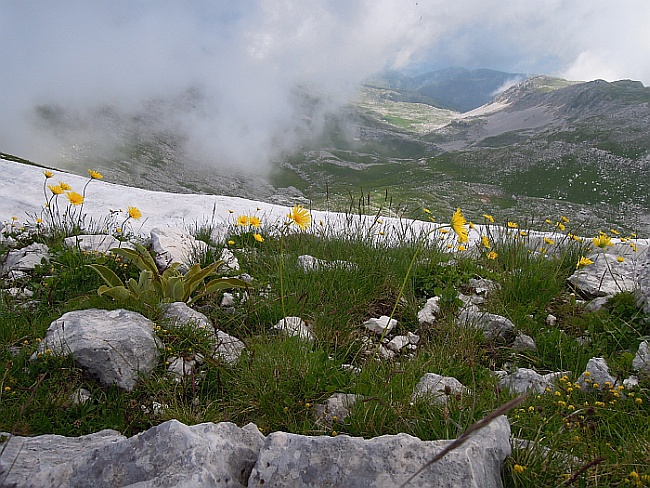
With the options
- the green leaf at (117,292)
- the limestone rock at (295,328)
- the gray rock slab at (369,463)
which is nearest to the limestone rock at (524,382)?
the gray rock slab at (369,463)

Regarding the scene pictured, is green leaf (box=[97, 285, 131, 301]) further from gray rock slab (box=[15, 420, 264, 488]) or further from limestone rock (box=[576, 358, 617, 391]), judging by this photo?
limestone rock (box=[576, 358, 617, 391])

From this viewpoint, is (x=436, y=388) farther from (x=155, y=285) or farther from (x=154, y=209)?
(x=154, y=209)

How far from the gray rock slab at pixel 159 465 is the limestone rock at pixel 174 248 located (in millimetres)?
3525

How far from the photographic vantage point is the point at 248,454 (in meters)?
1.97

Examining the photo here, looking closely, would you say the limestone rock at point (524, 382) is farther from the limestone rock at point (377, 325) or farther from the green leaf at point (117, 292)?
the green leaf at point (117, 292)

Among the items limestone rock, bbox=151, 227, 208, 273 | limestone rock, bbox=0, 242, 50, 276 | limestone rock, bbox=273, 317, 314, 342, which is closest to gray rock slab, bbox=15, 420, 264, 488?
limestone rock, bbox=273, 317, 314, 342

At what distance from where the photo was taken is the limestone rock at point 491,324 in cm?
401

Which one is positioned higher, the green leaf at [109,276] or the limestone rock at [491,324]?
the green leaf at [109,276]

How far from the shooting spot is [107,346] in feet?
10.0

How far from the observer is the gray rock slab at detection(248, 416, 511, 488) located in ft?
5.77

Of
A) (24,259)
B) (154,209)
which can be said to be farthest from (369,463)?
(154,209)

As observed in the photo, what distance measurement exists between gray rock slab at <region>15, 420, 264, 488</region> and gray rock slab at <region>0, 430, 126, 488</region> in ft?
0.29

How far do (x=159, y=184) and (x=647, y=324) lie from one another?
197 m

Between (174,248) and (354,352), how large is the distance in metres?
3.14
